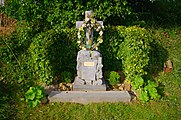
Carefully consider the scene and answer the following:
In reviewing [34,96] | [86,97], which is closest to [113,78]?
[86,97]

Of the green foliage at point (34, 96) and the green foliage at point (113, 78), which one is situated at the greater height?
the green foliage at point (113, 78)

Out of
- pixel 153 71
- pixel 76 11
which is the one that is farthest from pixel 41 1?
pixel 153 71

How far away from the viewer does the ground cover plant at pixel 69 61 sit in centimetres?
605

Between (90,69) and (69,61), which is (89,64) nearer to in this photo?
(90,69)

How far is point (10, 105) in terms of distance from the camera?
612 centimetres

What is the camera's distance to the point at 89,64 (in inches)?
269

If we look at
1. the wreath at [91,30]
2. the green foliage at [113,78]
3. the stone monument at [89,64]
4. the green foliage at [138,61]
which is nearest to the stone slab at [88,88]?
the stone monument at [89,64]

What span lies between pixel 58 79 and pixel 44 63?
847mm

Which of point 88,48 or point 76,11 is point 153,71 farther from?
point 76,11

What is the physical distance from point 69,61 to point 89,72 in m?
0.98

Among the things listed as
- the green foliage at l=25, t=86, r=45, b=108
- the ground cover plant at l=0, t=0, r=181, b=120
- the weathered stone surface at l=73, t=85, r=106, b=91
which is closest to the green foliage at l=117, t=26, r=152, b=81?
the ground cover plant at l=0, t=0, r=181, b=120

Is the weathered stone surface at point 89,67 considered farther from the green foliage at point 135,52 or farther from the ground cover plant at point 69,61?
the green foliage at point 135,52

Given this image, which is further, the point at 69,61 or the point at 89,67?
the point at 69,61

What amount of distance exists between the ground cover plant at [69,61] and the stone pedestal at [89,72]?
0.46 meters
